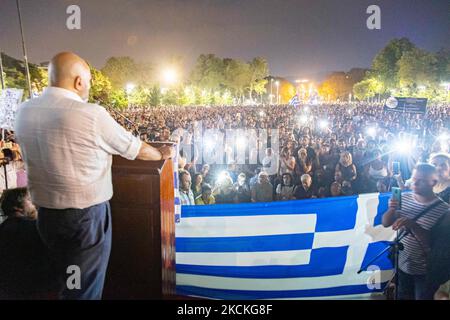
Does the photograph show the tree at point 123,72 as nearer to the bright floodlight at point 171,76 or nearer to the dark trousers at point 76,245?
the bright floodlight at point 171,76

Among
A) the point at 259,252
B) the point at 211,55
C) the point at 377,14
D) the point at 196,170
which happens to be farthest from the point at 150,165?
the point at 211,55

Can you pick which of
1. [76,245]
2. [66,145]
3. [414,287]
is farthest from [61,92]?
[414,287]

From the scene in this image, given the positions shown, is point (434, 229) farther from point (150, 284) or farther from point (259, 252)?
point (150, 284)

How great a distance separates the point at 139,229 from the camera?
2.83 meters

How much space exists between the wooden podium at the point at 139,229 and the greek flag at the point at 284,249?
81 centimetres

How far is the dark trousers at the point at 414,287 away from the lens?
9.91 ft

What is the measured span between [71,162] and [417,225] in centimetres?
267

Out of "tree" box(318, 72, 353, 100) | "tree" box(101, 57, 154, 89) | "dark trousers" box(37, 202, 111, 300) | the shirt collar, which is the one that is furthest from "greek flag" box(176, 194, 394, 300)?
"tree" box(318, 72, 353, 100)

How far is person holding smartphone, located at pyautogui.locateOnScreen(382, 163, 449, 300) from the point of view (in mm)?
3041

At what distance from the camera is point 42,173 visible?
230cm

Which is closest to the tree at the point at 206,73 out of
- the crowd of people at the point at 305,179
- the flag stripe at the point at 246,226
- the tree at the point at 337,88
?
the tree at the point at 337,88

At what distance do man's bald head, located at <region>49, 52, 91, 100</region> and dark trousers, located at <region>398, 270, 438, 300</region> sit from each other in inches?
117

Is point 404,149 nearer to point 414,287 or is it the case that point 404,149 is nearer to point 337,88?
point 414,287
